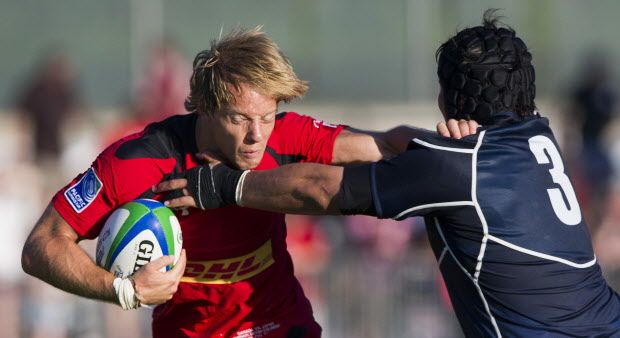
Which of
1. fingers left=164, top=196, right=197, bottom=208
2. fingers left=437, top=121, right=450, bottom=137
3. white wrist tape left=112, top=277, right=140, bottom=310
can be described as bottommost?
white wrist tape left=112, top=277, right=140, bottom=310

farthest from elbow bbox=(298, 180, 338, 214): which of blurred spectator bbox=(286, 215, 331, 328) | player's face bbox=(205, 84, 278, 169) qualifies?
blurred spectator bbox=(286, 215, 331, 328)

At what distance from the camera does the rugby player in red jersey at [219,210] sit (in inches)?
230

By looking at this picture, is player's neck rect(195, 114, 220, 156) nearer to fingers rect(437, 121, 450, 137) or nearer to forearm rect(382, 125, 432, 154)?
forearm rect(382, 125, 432, 154)

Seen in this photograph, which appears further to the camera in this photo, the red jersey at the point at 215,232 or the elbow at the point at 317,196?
the red jersey at the point at 215,232

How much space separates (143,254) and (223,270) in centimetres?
69

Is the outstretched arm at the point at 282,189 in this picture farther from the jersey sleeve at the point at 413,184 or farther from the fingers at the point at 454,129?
the fingers at the point at 454,129

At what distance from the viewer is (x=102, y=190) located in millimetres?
5977

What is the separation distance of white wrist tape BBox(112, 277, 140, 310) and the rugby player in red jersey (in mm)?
10

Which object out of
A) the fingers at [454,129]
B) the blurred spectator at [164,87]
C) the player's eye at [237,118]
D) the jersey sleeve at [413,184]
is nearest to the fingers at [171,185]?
the player's eye at [237,118]

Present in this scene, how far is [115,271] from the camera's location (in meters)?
5.76

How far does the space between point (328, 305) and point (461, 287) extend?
5402 millimetres

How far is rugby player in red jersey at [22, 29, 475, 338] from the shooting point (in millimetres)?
5836

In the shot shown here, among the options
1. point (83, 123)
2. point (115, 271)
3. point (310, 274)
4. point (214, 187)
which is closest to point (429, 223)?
point (214, 187)

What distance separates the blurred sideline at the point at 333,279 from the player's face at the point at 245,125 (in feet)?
16.0
